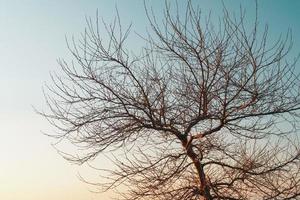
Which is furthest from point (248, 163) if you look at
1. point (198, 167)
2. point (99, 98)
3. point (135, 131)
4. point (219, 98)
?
point (99, 98)

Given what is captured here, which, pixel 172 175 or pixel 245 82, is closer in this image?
pixel 245 82

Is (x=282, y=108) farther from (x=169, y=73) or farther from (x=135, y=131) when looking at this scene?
(x=135, y=131)

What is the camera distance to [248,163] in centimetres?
838

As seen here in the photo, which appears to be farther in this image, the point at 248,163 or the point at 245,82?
the point at 248,163

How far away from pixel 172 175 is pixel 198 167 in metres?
0.50

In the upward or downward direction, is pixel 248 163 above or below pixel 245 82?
below

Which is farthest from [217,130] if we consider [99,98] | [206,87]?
[99,98]

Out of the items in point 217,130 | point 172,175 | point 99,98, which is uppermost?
point 99,98

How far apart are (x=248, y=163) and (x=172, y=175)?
1495mm

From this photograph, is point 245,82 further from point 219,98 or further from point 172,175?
point 172,175

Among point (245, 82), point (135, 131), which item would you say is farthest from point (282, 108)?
point (135, 131)

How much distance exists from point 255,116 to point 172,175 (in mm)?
1818

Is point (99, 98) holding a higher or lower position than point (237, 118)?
higher

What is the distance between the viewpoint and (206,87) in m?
7.53
